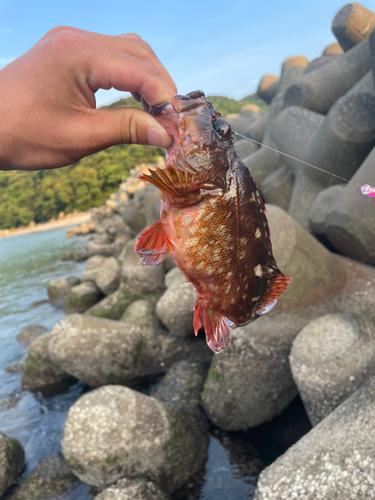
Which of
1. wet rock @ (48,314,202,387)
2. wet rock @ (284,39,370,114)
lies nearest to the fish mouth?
wet rock @ (48,314,202,387)

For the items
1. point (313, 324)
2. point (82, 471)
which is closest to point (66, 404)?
point (82, 471)

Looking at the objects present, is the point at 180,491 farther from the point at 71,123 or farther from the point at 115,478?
the point at 71,123

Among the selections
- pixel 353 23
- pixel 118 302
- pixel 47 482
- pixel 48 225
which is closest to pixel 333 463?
pixel 47 482

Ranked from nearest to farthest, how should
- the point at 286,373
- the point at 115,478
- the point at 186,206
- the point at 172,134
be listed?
the point at 186,206 < the point at 172,134 < the point at 115,478 < the point at 286,373

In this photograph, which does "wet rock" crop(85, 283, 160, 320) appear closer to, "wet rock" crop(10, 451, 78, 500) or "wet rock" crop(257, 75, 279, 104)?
"wet rock" crop(10, 451, 78, 500)

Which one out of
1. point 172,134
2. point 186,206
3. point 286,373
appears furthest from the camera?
→ point 286,373

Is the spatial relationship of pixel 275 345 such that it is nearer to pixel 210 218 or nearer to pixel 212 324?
pixel 212 324

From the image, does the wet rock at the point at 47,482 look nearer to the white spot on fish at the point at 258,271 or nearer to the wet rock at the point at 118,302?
the wet rock at the point at 118,302
